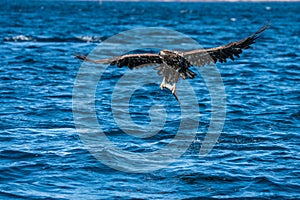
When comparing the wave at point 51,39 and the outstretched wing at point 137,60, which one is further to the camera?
the wave at point 51,39

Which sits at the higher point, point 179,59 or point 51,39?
point 179,59

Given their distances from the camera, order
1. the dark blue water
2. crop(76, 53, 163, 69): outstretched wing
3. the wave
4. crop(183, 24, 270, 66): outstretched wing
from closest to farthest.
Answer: crop(183, 24, 270, 66): outstretched wing
crop(76, 53, 163, 69): outstretched wing
the dark blue water
the wave

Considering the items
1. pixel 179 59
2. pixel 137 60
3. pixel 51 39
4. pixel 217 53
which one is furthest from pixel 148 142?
pixel 51 39

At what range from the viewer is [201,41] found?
49031 mm

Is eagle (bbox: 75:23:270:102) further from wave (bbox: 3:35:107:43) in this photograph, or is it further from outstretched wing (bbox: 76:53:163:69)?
wave (bbox: 3:35:107:43)

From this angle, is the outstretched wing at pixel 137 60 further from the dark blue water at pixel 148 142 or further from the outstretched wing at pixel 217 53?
the dark blue water at pixel 148 142

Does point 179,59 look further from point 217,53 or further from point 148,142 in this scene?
point 148,142

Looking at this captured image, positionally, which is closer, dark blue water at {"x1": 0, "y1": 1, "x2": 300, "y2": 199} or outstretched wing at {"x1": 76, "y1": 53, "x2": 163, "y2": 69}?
outstretched wing at {"x1": 76, "y1": 53, "x2": 163, "y2": 69}

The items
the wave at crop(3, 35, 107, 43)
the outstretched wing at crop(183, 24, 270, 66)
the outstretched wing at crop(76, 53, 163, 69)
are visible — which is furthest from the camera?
the wave at crop(3, 35, 107, 43)

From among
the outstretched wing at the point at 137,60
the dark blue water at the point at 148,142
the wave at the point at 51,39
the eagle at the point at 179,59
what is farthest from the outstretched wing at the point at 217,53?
the wave at the point at 51,39

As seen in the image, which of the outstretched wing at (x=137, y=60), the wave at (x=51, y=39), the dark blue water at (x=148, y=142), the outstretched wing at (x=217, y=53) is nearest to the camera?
the outstretched wing at (x=217, y=53)

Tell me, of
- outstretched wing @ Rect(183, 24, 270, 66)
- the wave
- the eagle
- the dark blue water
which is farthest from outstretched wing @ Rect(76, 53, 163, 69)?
the wave

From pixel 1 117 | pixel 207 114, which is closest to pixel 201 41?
pixel 207 114

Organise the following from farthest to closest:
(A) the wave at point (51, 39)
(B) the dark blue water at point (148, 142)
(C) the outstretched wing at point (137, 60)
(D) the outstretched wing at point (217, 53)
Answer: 1. (A) the wave at point (51, 39)
2. (B) the dark blue water at point (148, 142)
3. (C) the outstretched wing at point (137, 60)
4. (D) the outstretched wing at point (217, 53)
